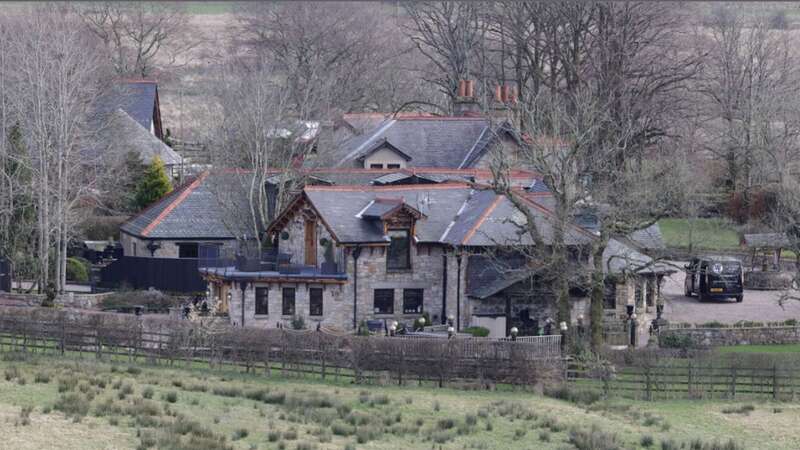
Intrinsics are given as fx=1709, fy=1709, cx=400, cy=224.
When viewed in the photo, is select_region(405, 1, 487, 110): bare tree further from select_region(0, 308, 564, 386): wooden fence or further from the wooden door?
select_region(0, 308, 564, 386): wooden fence

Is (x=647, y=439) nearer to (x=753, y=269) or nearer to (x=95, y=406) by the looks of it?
(x=95, y=406)

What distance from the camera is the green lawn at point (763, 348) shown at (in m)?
53.6

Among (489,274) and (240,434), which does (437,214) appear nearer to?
(489,274)

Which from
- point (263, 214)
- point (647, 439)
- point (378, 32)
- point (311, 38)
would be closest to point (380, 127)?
point (263, 214)

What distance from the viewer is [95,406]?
1594 inches

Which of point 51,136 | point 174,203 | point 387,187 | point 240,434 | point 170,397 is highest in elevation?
point 51,136

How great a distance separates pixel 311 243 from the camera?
58438 mm

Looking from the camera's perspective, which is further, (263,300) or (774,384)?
(263,300)

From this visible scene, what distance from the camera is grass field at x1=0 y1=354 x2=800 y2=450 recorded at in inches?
1499

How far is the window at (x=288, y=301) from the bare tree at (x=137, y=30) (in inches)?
2354

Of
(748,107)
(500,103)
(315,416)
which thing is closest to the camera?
(315,416)

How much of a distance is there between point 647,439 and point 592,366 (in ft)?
25.2

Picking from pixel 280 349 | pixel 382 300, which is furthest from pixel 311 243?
pixel 280 349

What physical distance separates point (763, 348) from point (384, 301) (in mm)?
12430
